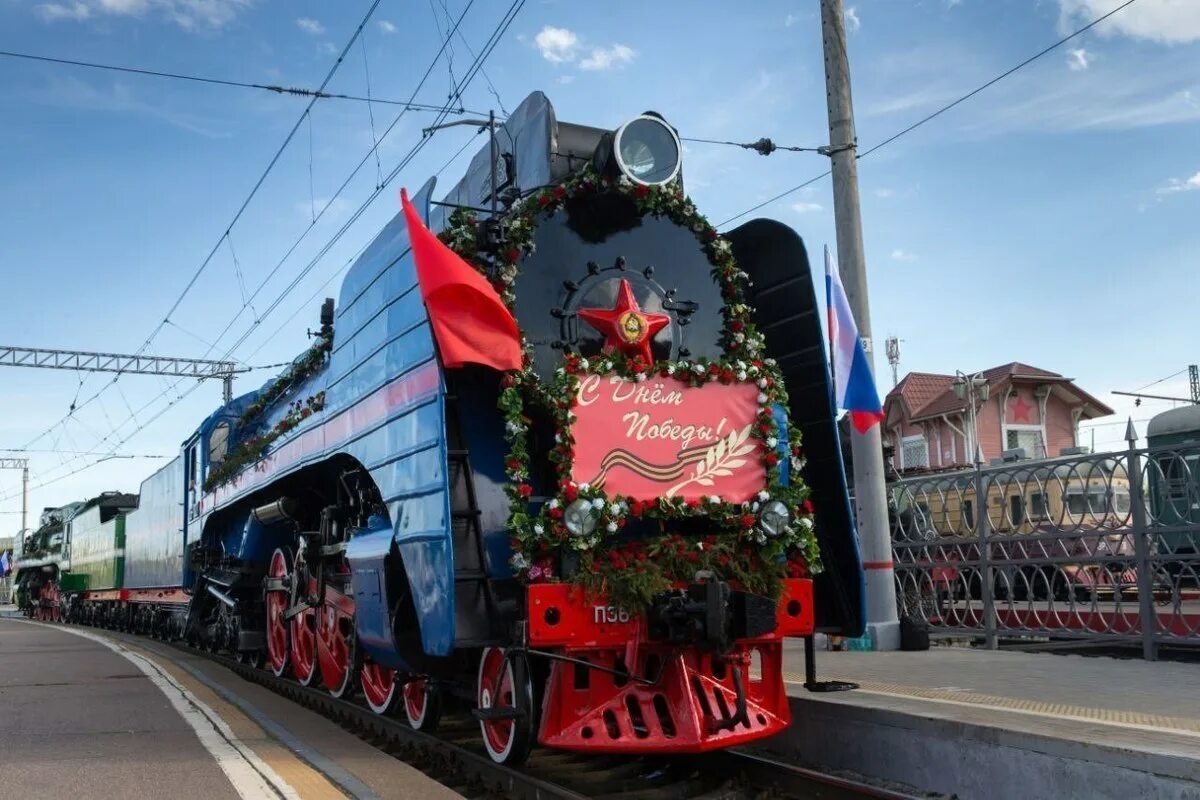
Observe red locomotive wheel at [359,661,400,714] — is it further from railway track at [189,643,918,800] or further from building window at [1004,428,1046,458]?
building window at [1004,428,1046,458]

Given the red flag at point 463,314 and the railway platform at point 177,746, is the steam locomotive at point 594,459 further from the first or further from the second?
the railway platform at point 177,746

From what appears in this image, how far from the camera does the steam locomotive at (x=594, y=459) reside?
5.30 m

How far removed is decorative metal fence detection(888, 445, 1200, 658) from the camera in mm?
7766

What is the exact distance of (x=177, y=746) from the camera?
20.3 feet

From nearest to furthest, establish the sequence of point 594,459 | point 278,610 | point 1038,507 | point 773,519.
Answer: point 594,459 → point 773,519 → point 1038,507 → point 278,610

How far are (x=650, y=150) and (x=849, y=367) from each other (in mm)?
3293

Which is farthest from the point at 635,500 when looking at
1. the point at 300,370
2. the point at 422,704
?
the point at 300,370

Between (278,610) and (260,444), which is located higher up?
(260,444)

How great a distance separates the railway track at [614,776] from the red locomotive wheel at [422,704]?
0.32 ft

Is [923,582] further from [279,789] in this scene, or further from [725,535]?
[279,789]

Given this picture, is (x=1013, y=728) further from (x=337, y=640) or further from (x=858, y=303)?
(x=337, y=640)

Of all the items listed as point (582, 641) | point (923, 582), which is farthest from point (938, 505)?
point (582, 641)

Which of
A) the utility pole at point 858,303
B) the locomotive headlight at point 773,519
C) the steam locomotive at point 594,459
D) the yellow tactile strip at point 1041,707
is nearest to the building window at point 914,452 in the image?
the utility pole at point 858,303

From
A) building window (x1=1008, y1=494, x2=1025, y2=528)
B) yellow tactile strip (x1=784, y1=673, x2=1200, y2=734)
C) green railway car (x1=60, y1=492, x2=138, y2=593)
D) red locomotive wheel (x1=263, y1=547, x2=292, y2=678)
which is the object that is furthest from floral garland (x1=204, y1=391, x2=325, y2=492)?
green railway car (x1=60, y1=492, x2=138, y2=593)
